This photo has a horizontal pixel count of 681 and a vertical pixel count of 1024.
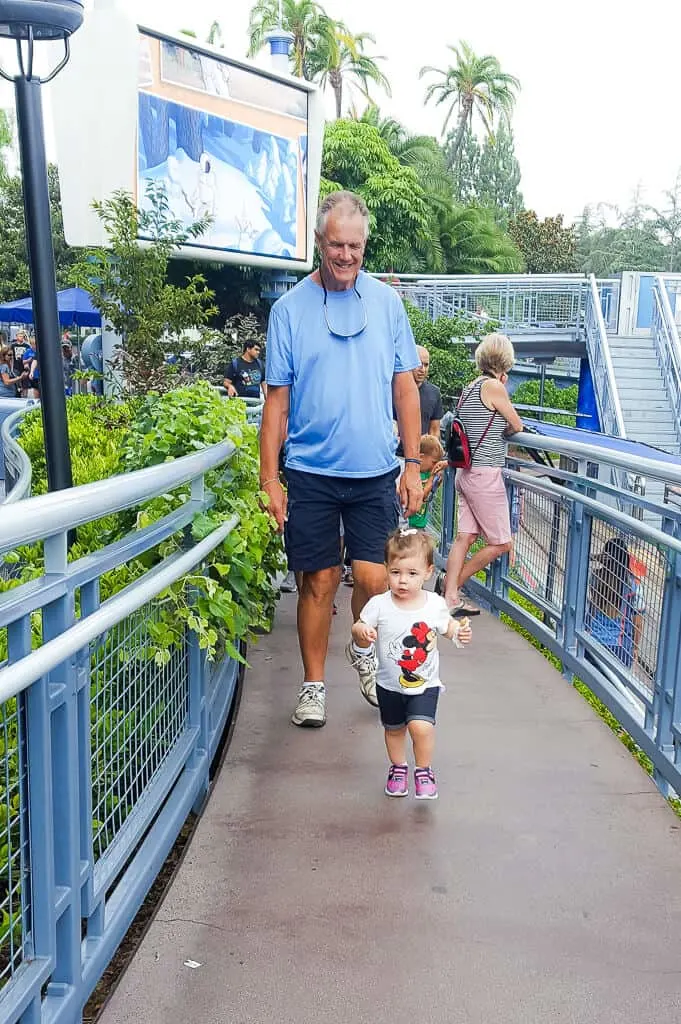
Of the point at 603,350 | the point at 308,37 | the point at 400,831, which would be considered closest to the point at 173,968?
the point at 400,831

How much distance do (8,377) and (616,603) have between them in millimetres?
18671

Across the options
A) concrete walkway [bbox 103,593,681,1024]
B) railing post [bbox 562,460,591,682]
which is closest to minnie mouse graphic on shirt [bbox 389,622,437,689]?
concrete walkway [bbox 103,593,681,1024]

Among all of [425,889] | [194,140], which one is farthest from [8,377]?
[425,889]

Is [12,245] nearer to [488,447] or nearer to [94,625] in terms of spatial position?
[488,447]

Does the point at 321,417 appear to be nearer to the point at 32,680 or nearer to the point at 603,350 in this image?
the point at 32,680

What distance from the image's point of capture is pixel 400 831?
3447mm

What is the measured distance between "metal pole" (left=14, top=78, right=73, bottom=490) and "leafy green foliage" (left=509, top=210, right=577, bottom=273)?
5761 cm

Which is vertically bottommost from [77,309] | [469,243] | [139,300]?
[77,309]

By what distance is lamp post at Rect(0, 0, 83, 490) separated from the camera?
4953mm

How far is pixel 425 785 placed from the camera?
3650 mm

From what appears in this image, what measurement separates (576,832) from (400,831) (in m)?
0.56

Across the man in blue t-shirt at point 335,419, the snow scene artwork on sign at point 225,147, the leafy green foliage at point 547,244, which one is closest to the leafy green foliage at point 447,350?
the snow scene artwork on sign at point 225,147

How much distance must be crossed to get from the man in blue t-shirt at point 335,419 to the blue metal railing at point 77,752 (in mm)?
1047

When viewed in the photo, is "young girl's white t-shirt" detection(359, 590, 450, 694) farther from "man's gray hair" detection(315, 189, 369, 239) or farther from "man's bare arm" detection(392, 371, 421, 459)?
"man's gray hair" detection(315, 189, 369, 239)
